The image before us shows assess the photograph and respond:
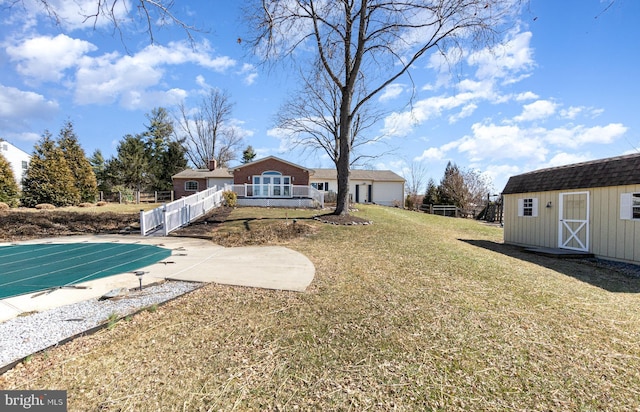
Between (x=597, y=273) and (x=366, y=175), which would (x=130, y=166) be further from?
(x=597, y=273)

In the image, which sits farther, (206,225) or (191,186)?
(191,186)

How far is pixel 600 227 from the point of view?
885 cm

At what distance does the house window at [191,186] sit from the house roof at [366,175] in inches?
498

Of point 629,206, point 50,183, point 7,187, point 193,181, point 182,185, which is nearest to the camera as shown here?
point 629,206

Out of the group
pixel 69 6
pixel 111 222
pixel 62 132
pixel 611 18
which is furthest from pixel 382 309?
pixel 62 132

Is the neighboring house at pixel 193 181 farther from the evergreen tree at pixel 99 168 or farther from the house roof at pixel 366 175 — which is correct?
the evergreen tree at pixel 99 168

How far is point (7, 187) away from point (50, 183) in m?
2.31

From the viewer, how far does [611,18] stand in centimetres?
384

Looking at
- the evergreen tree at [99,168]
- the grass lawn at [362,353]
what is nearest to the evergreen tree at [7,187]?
the evergreen tree at [99,168]

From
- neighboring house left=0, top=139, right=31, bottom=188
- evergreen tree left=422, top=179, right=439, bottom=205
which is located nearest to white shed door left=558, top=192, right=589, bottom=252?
evergreen tree left=422, top=179, right=439, bottom=205

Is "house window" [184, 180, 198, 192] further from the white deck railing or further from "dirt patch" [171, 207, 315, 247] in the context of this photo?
"dirt patch" [171, 207, 315, 247]

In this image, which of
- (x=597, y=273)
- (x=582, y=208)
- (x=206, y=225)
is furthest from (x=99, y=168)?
(x=597, y=273)

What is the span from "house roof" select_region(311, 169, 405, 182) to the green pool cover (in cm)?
2362

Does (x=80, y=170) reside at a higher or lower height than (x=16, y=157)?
lower
